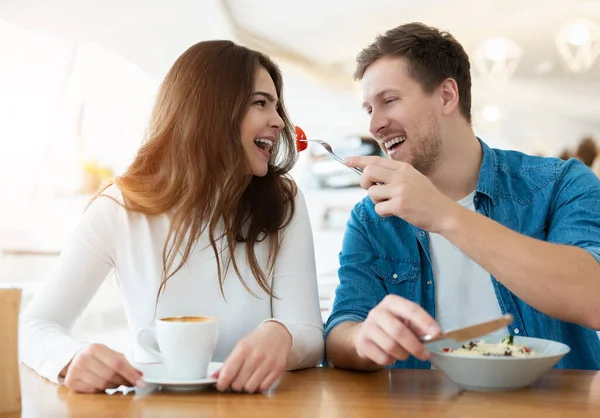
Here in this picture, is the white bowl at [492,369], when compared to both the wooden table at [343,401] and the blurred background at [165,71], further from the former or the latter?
the blurred background at [165,71]

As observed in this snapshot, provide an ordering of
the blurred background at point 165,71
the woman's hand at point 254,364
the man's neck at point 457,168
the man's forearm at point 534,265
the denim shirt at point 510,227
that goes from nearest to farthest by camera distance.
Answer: the woman's hand at point 254,364
the man's forearm at point 534,265
the denim shirt at point 510,227
the man's neck at point 457,168
the blurred background at point 165,71

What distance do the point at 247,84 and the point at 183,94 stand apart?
0.14m

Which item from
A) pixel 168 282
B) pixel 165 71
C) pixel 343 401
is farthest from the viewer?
pixel 165 71

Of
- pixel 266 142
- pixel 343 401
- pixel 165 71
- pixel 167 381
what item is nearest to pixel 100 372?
pixel 167 381

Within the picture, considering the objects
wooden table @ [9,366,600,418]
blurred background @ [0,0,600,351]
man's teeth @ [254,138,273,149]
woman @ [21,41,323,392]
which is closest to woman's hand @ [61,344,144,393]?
wooden table @ [9,366,600,418]

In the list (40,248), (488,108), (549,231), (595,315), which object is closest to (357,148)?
(488,108)

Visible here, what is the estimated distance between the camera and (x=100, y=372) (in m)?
1.02

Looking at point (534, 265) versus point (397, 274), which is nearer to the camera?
point (534, 265)

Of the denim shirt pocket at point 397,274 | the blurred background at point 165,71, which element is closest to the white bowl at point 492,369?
the denim shirt pocket at point 397,274

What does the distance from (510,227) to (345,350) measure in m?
0.61

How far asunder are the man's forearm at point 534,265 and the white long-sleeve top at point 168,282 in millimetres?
319

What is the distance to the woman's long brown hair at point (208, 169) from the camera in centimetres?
143

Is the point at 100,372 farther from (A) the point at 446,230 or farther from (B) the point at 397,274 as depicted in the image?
(B) the point at 397,274

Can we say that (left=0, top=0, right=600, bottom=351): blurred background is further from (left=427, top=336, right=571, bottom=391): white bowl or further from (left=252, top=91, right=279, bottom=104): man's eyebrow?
(left=427, top=336, right=571, bottom=391): white bowl
